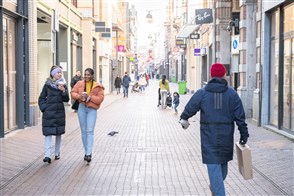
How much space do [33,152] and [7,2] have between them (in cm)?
463

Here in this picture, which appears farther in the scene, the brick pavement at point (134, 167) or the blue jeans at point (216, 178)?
the brick pavement at point (134, 167)

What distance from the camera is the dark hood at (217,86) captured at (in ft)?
20.4

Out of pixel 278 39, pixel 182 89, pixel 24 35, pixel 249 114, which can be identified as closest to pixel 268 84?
pixel 278 39

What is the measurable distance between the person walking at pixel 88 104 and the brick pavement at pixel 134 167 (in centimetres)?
39

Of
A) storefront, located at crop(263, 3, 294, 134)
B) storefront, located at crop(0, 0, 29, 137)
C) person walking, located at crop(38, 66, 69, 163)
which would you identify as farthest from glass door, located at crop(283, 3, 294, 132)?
storefront, located at crop(0, 0, 29, 137)

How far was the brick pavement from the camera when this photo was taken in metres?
7.60

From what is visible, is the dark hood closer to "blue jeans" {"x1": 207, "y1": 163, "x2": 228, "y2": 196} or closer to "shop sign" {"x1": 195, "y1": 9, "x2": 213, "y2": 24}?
"blue jeans" {"x1": 207, "y1": 163, "x2": 228, "y2": 196}

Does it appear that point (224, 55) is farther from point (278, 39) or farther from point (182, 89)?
point (182, 89)

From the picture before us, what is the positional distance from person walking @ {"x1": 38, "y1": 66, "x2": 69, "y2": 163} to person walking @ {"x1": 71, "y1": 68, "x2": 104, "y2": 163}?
0.29 metres

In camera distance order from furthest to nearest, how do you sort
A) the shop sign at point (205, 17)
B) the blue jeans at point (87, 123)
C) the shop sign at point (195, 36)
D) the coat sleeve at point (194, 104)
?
the shop sign at point (195, 36), the shop sign at point (205, 17), the blue jeans at point (87, 123), the coat sleeve at point (194, 104)

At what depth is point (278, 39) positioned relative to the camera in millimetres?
14906

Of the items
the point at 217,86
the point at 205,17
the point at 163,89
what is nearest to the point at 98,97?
the point at 217,86

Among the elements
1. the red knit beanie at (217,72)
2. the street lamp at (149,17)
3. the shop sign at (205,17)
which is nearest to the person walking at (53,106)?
the red knit beanie at (217,72)

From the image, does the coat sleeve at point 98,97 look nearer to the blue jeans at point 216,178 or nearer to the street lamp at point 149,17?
the blue jeans at point 216,178
